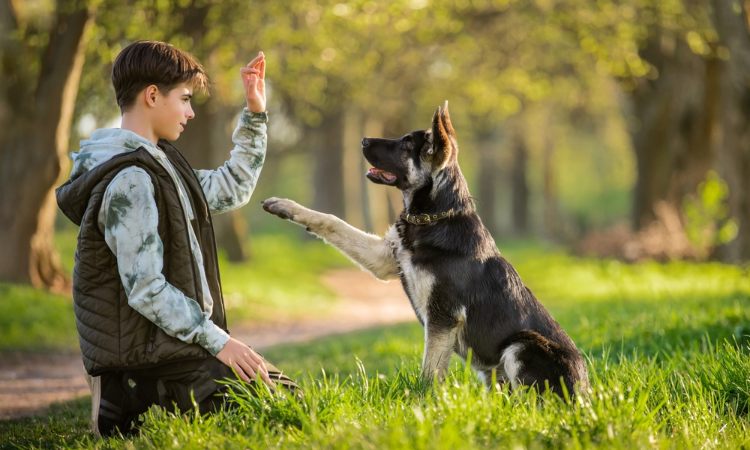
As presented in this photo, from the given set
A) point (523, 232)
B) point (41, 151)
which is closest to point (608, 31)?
point (41, 151)

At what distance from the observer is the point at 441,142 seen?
5.02 meters

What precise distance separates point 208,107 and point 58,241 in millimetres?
A: 6606

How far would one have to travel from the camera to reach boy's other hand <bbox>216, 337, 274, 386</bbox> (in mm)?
4031

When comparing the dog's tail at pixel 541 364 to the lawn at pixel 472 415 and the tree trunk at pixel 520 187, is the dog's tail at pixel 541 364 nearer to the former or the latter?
the lawn at pixel 472 415

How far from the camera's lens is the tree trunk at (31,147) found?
40.3 feet

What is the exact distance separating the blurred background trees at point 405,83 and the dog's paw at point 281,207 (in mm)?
7546

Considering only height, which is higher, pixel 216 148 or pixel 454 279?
pixel 216 148

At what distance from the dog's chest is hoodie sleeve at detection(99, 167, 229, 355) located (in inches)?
56.2

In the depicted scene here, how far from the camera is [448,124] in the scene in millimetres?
5117

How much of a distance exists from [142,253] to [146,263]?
0.05 m

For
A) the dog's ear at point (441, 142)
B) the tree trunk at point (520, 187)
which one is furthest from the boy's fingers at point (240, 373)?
the tree trunk at point (520, 187)

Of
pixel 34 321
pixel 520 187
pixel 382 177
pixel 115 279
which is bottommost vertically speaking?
pixel 520 187

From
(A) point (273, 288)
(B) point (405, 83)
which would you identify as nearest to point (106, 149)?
(A) point (273, 288)

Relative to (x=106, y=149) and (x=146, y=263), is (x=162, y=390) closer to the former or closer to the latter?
(x=146, y=263)
